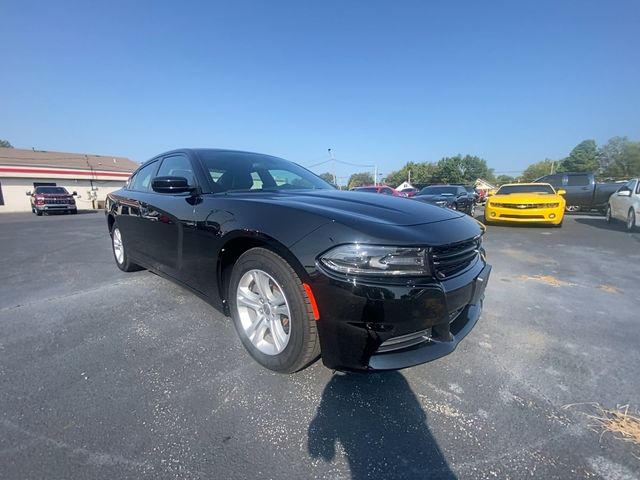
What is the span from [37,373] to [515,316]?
389 cm

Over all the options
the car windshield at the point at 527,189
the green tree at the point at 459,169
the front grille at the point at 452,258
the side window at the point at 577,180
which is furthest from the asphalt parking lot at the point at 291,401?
the green tree at the point at 459,169

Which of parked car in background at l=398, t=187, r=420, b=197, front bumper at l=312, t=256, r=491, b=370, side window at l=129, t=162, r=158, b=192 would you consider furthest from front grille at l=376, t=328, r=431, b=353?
parked car in background at l=398, t=187, r=420, b=197

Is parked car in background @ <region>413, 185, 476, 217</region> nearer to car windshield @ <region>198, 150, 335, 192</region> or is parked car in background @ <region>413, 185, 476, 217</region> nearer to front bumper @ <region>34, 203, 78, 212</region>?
car windshield @ <region>198, 150, 335, 192</region>

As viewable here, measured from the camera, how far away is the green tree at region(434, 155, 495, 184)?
72625mm

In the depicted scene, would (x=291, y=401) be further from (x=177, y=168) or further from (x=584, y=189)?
(x=584, y=189)

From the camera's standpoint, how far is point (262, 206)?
7.15 ft

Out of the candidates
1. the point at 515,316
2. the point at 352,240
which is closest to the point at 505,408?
the point at 352,240

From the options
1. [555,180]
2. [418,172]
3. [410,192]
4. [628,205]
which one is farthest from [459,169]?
[628,205]

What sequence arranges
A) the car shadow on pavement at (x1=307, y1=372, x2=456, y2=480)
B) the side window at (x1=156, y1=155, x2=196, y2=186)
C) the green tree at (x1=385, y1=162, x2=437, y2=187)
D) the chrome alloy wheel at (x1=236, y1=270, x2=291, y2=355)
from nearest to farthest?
the car shadow on pavement at (x1=307, y1=372, x2=456, y2=480)
the chrome alloy wheel at (x1=236, y1=270, x2=291, y2=355)
the side window at (x1=156, y1=155, x2=196, y2=186)
the green tree at (x1=385, y1=162, x2=437, y2=187)

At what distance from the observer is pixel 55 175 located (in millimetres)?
27438

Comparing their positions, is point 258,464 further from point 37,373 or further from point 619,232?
point 619,232

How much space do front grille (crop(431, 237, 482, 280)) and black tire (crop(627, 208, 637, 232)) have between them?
8.97 meters

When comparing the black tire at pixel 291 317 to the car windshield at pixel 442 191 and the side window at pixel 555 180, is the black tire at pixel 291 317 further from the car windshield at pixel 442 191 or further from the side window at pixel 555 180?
the side window at pixel 555 180

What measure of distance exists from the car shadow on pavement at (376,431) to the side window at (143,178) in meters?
3.18
